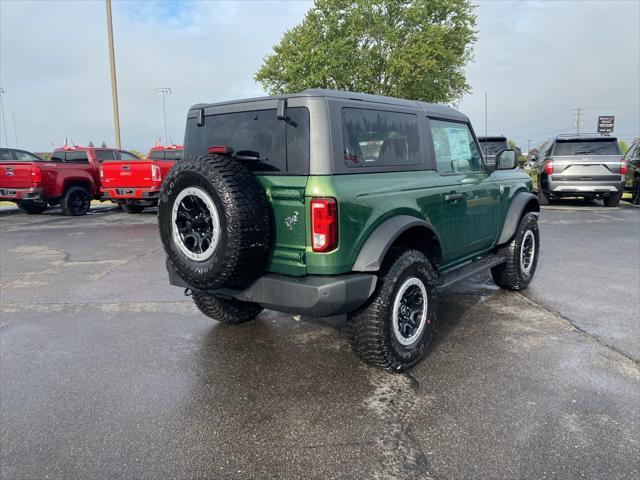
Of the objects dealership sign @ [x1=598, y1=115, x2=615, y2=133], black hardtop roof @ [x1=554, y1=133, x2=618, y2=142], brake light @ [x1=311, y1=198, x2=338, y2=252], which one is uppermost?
dealership sign @ [x1=598, y1=115, x2=615, y2=133]

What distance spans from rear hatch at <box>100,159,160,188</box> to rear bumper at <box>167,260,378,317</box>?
10179 millimetres

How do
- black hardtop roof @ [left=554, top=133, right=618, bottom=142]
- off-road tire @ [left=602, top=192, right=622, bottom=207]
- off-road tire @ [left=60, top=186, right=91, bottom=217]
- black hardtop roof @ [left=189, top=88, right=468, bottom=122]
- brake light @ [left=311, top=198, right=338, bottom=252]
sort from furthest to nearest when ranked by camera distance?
off-road tire @ [left=60, top=186, right=91, bottom=217] → off-road tire @ [left=602, top=192, right=622, bottom=207] → black hardtop roof @ [left=554, top=133, right=618, bottom=142] → black hardtop roof @ [left=189, top=88, right=468, bottom=122] → brake light @ [left=311, top=198, right=338, bottom=252]

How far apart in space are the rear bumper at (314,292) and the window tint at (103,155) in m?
13.2

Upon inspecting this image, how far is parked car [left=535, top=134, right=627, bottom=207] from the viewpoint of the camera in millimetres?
12531

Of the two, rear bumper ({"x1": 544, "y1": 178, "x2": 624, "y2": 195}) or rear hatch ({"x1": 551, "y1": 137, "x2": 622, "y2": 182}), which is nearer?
rear hatch ({"x1": 551, "y1": 137, "x2": 622, "y2": 182})

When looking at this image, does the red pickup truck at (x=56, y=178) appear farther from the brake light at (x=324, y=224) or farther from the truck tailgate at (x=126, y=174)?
the brake light at (x=324, y=224)

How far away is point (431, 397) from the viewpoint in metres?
3.16

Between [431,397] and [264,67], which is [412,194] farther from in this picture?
[264,67]

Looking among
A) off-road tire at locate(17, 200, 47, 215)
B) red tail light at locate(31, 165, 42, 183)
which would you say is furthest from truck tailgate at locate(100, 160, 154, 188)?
off-road tire at locate(17, 200, 47, 215)

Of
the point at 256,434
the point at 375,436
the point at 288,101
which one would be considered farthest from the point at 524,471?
the point at 288,101

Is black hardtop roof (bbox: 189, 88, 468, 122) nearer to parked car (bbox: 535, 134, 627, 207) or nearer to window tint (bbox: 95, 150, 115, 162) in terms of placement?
parked car (bbox: 535, 134, 627, 207)

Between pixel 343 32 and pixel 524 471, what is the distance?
3428 centimetres

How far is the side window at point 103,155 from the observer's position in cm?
1462

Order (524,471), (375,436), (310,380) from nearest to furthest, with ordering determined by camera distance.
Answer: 1. (524,471)
2. (375,436)
3. (310,380)
